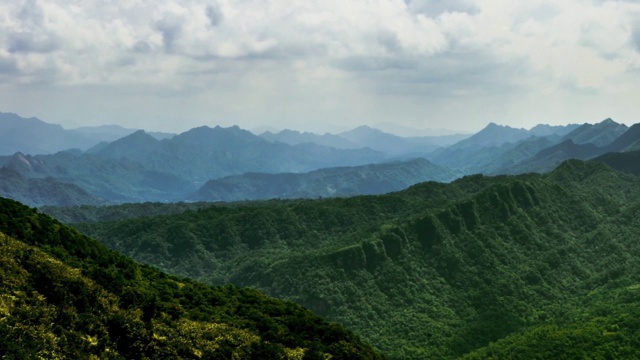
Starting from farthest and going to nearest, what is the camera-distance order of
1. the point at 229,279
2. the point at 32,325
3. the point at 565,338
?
the point at 229,279 < the point at 565,338 < the point at 32,325

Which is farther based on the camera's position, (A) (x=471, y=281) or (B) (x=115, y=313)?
(A) (x=471, y=281)

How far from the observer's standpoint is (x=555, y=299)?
6289 inches

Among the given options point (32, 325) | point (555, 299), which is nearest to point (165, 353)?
point (32, 325)

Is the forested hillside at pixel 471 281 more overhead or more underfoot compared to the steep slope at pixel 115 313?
more underfoot

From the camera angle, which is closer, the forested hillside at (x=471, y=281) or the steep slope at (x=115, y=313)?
the steep slope at (x=115, y=313)

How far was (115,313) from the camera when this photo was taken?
5212cm

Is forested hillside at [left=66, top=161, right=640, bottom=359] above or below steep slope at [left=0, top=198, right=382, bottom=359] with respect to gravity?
below

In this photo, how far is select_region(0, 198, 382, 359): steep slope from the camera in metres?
46.3

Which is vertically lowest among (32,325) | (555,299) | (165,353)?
(555,299)

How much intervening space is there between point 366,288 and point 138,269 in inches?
4029

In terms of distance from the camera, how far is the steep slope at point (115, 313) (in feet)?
152

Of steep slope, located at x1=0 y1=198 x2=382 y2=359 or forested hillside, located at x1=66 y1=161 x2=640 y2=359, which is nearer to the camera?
steep slope, located at x1=0 y1=198 x2=382 y2=359

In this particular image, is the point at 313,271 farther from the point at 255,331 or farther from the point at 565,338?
the point at 255,331

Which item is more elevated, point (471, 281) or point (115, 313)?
point (115, 313)
